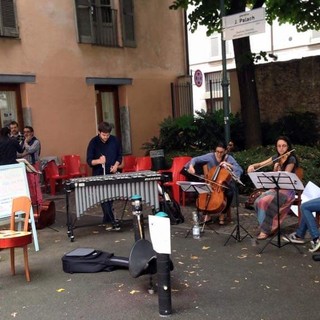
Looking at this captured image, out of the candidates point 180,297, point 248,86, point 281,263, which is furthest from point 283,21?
point 180,297

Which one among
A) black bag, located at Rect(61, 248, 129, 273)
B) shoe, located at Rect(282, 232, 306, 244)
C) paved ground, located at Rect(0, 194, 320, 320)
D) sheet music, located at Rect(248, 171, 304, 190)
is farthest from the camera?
shoe, located at Rect(282, 232, 306, 244)

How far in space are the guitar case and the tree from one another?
502cm

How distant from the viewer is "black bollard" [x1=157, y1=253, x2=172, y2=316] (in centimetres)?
421

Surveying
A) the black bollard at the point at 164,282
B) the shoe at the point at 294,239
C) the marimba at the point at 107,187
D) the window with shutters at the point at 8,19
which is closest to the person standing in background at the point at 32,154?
the marimba at the point at 107,187

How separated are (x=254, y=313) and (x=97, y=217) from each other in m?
4.80

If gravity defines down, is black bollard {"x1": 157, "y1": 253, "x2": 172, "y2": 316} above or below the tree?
below

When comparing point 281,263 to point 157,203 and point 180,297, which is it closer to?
point 180,297

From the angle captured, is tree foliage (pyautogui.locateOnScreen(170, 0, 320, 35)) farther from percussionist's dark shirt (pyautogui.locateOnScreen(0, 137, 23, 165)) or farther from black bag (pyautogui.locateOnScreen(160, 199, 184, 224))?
percussionist's dark shirt (pyautogui.locateOnScreen(0, 137, 23, 165))

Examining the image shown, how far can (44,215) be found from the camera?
791 cm

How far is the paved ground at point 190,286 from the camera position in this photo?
4.38 meters

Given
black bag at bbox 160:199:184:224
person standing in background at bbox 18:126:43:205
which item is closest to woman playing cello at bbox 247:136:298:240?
black bag at bbox 160:199:184:224

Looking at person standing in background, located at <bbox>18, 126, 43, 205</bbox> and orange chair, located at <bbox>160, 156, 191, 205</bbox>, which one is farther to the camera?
orange chair, located at <bbox>160, 156, 191, 205</bbox>

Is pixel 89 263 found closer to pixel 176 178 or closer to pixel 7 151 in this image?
pixel 7 151

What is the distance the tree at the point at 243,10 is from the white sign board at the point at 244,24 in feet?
9.05
